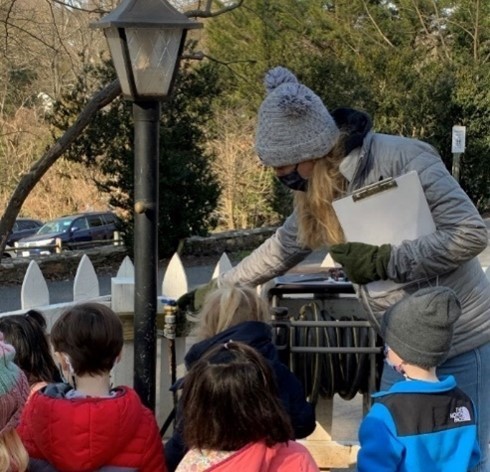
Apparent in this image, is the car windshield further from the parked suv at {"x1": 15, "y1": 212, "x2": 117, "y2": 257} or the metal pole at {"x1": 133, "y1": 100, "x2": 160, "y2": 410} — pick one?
the metal pole at {"x1": 133, "y1": 100, "x2": 160, "y2": 410}

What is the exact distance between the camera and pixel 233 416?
7.33ft

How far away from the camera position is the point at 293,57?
20.4 metres

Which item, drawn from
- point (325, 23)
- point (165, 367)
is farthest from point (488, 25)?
point (165, 367)

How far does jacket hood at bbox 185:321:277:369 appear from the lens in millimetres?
2605

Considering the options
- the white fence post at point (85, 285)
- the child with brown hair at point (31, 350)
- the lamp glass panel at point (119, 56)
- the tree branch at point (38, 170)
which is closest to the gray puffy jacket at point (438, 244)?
the lamp glass panel at point (119, 56)

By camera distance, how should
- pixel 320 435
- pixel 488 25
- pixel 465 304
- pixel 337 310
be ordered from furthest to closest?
pixel 488 25
pixel 320 435
pixel 337 310
pixel 465 304

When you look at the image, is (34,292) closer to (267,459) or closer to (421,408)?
(267,459)

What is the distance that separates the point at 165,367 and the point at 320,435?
851 millimetres

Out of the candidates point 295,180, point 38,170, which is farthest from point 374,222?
point 38,170

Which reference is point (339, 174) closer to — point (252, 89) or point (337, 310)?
point (337, 310)

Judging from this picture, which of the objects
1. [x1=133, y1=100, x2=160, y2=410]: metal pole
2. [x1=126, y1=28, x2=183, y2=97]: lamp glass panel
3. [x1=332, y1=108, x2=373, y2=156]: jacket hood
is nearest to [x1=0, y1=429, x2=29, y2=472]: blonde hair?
[x1=133, y1=100, x2=160, y2=410]: metal pole

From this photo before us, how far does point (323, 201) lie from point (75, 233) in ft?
56.4

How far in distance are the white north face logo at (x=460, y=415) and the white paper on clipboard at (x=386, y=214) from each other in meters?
0.42

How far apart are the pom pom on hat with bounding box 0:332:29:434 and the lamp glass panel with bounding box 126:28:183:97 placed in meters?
1.24
